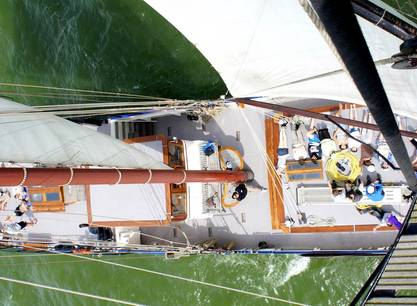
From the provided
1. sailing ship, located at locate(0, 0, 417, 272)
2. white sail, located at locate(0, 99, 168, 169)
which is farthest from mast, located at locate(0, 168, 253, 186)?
white sail, located at locate(0, 99, 168, 169)

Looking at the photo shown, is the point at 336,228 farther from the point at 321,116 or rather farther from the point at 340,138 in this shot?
the point at 321,116

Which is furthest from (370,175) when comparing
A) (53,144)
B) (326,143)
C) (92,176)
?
(53,144)

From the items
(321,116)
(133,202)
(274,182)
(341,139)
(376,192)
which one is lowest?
(376,192)

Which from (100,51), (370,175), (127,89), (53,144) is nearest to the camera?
(53,144)

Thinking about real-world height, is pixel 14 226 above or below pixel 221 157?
below

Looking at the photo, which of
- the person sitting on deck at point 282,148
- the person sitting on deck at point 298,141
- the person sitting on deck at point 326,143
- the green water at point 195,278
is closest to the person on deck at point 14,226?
the green water at point 195,278

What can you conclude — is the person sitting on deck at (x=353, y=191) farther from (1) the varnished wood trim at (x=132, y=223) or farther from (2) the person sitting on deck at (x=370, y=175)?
(1) the varnished wood trim at (x=132, y=223)

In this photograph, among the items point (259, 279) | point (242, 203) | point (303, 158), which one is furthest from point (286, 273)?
point (303, 158)
